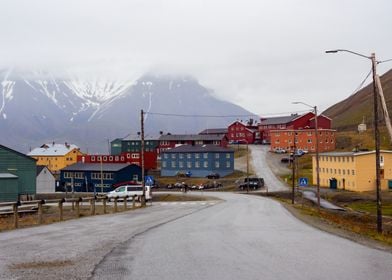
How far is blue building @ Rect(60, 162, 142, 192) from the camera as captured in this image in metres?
109

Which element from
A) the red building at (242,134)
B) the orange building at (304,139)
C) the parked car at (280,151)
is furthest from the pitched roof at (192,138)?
the parked car at (280,151)

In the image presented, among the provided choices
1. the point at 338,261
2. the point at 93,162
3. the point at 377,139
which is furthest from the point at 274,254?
the point at 93,162

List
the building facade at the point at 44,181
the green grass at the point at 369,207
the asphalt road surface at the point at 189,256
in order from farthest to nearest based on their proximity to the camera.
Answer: the building facade at the point at 44,181, the green grass at the point at 369,207, the asphalt road surface at the point at 189,256

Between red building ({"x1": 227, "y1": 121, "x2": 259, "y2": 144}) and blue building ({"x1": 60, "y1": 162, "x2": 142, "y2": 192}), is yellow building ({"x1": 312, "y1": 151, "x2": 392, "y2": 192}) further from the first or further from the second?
red building ({"x1": 227, "y1": 121, "x2": 259, "y2": 144})

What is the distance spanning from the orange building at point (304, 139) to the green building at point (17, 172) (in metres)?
69.7

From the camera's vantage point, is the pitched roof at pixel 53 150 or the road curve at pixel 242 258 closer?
the road curve at pixel 242 258

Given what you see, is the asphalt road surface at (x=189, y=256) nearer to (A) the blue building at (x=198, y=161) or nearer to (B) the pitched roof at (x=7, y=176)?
(B) the pitched roof at (x=7, y=176)

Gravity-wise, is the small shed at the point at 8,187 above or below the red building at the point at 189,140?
below

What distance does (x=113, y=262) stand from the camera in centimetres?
1205

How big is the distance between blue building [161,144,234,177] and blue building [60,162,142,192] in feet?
35.1

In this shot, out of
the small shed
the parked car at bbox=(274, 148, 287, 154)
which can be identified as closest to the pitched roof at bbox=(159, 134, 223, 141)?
the parked car at bbox=(274, 148, 287, 154)

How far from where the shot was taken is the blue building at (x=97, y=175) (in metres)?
109

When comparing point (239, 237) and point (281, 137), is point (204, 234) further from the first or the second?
point (281, 137)

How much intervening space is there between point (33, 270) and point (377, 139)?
21159 millimetres
